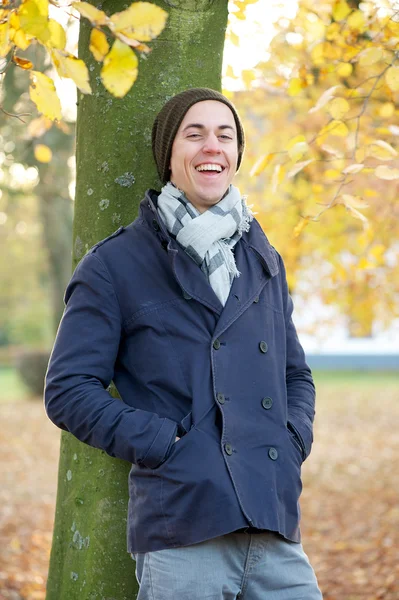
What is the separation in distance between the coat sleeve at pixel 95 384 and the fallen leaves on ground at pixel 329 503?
3383 mm

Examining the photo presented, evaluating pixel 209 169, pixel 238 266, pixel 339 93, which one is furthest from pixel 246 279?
pixel 339 93

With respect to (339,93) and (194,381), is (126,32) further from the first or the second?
(339,93)

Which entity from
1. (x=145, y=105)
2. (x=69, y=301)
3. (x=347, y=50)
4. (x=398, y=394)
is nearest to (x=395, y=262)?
(x=347, y=50)

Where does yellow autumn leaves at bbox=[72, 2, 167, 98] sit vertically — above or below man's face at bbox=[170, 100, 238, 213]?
above

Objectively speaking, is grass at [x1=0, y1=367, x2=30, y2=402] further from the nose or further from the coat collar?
the nose

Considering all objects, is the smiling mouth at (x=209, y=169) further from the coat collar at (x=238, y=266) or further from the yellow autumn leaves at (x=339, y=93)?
the yellow autumn leaves at (x=339, y=93)

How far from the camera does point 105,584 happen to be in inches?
119

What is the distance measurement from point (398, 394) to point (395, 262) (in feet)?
34.6

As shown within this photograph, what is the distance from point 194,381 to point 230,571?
598 mm

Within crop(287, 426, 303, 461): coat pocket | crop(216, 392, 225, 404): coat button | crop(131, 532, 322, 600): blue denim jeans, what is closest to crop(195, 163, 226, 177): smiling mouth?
crop(216, 392, 225, 404): coat button

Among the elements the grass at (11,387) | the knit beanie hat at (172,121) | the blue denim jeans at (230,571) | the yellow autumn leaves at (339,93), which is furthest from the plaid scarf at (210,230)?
the grass at (11,387)

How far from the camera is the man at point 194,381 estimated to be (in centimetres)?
231

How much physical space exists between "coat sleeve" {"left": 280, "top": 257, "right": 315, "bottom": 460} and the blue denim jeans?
374 mm

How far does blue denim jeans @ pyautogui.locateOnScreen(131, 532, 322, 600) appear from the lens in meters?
2.31
